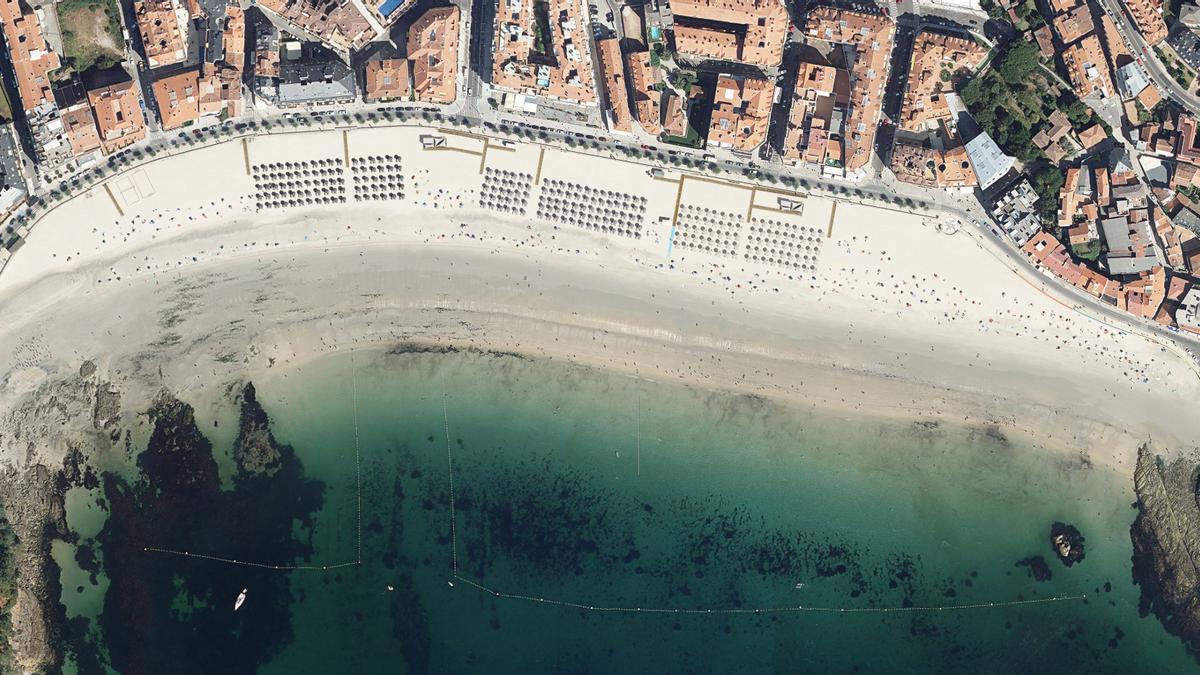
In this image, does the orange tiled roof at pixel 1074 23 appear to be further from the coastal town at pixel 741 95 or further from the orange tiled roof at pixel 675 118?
the orange tiled roof at pixel 675 118

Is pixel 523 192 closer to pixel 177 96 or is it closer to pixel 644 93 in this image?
pixel 644 93

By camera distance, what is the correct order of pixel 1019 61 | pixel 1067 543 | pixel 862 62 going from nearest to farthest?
pixel 1019 61, pixel 862 62, pixel 1067 543

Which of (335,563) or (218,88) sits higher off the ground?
(218,88)

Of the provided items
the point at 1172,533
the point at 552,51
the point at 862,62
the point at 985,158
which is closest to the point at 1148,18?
the point at 985,158

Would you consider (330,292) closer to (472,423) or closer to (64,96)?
(472,423)

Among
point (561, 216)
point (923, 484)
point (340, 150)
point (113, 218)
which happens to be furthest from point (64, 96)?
point (923, 484)

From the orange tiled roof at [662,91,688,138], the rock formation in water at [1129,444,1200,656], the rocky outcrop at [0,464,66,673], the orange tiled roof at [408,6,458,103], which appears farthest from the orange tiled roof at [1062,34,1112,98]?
the rocky outcrop at [0,464,66,673]

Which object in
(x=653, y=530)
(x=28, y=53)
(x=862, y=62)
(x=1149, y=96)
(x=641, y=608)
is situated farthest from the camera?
(x=653, y=530)

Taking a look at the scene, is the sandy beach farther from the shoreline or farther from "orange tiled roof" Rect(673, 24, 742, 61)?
"orange tiled roof" Rect(673, 24, 742, 61)
